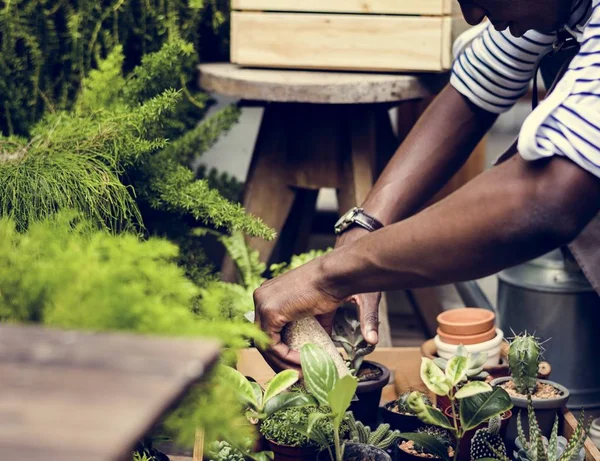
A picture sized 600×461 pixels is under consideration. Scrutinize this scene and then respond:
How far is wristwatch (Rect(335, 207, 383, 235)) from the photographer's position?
189cm

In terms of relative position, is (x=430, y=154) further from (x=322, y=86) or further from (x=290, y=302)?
(x=290, y=302)

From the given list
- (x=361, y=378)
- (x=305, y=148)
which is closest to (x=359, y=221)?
(x=361, y=378)

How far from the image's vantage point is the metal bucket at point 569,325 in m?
2.49

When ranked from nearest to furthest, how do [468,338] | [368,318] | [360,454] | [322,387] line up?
[322,387]
[360,454]
[368,318]
[468,338]

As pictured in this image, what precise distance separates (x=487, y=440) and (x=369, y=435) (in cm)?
22

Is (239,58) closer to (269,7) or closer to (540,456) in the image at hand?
(269,7)

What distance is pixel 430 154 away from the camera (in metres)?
2.04

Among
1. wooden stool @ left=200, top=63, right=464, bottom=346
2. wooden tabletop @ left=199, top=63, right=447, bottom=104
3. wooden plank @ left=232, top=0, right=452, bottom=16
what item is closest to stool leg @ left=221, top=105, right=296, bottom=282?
wooden stool @ left=200, top=63, right=464, bottom=346

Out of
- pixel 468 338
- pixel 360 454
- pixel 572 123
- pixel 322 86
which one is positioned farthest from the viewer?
pixel 322 86

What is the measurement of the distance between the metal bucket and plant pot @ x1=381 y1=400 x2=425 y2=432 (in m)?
0.85

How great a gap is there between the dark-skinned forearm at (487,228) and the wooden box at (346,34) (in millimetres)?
1049

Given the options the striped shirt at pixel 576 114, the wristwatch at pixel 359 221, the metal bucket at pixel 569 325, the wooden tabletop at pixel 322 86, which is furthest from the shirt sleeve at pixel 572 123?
the metal bucket at pixel 569 325

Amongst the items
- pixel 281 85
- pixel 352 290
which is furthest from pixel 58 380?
pixel 281 85

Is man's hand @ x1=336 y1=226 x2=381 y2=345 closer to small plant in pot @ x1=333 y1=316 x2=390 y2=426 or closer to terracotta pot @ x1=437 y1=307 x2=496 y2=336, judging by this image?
small plant in pot @ x1=333 y1=316 x2=390 y2=426
